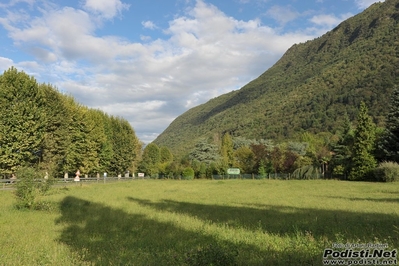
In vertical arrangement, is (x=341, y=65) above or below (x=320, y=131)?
above

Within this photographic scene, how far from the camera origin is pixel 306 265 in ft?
21.5

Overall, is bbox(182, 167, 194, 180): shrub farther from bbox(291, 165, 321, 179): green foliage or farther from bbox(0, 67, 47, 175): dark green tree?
bbox(0, 67, 47, 175): dark green tree

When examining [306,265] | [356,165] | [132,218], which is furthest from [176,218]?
[356,165]

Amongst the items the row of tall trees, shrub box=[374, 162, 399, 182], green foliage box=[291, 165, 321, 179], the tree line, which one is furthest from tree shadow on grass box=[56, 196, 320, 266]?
green foliage box=[291, 165, 321, 179]

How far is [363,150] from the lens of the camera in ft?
175

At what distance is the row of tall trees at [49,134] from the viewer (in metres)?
36.3

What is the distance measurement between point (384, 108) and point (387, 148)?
65.5 m

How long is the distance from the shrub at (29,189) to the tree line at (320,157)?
149 ft

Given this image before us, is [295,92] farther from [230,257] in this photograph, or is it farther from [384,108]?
[230,257]

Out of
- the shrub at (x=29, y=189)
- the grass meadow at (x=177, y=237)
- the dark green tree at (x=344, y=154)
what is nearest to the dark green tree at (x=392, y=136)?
the dark green tree at (x=344, y=154)

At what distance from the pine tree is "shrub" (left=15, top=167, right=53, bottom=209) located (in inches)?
2003

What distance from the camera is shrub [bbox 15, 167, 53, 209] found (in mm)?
19078

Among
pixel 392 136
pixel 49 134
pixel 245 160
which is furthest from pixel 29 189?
pixel 245 160

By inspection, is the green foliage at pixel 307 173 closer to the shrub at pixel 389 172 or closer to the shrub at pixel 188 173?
the shrub at pixel 389 172
